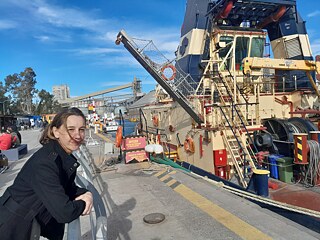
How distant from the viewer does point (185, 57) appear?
42.7 feet

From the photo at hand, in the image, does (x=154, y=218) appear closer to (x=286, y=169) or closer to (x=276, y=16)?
(x=286, y=169)

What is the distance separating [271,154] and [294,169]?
2.79ft

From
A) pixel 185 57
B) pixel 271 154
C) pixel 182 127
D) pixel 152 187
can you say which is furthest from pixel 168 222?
pixel 185 57

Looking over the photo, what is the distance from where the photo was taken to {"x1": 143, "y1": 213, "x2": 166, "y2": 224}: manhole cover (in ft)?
12.7

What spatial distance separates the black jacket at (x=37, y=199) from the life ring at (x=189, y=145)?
7630mm

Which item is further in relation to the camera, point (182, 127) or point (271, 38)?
point (271, 38)

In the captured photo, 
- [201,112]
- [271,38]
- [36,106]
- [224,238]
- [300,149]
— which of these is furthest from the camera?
[36,106]

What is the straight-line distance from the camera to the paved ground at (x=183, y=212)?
3.49 meters

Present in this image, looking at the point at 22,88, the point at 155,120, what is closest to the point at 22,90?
the point at 22,88

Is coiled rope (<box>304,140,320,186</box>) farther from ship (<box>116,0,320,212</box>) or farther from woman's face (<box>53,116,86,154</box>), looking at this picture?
woman's face (<box>53,116,86,154</box>)

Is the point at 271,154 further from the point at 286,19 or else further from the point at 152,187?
the point at 286,19

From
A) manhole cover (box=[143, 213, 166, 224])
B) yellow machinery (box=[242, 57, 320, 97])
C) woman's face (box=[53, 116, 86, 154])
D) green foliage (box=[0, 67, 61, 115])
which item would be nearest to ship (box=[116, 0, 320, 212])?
yellow machinery (box=[242, 57, 320, 97])

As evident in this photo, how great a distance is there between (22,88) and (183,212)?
257 ft

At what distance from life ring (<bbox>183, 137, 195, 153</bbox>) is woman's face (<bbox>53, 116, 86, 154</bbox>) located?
297 inches
